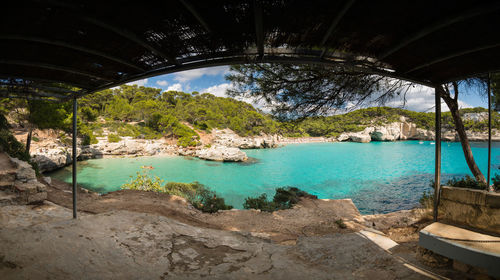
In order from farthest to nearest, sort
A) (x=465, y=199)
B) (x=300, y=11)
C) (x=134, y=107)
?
(x=134, y=107)
(x=465, y=199)
(x=300, y=11)

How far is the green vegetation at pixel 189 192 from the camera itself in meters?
6.38

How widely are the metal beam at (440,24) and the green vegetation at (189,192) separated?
5.74m

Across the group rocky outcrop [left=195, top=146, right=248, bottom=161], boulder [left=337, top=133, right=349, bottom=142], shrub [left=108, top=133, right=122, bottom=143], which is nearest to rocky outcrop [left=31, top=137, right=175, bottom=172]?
shrub [left=108, top=133, right=122, bottom=143]

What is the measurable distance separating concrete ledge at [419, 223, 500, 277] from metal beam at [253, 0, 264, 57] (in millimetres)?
2676

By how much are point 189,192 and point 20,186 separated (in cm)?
518

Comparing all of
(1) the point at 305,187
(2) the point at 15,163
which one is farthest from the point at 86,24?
(1) the point at 305,187

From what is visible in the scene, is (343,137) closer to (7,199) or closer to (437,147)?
(437,147)

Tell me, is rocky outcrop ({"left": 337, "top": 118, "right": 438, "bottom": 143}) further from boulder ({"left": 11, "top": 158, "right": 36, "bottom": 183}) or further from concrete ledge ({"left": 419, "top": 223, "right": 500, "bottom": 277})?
boulder ({"left": 11, "top": 158, "right": 36, "bottom": 183})

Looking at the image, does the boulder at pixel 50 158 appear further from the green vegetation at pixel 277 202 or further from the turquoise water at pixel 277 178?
the green vegetation at pixel 277 202

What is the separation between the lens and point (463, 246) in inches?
76.9

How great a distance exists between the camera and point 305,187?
1517 cm

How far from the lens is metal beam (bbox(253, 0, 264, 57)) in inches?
54.1

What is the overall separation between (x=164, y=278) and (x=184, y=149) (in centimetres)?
2388

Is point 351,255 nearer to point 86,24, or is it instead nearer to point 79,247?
point 79,247
